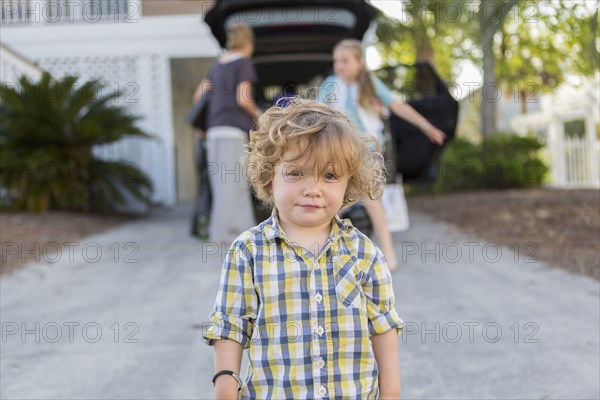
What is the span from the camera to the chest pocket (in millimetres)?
1748

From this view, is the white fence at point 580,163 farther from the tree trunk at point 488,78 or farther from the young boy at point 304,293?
the young boy at point 304,293

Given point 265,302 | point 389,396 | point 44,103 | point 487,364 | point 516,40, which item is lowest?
point 487,364

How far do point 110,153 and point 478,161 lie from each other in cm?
687

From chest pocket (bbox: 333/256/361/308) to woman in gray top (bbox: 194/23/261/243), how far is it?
4.37m

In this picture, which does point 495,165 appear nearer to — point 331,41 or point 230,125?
point 331,41

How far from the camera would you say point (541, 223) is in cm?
743

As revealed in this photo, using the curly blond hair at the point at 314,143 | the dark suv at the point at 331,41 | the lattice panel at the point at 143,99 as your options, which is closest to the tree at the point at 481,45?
the dark suv at the point at 331,41

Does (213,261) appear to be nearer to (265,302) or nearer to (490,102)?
(265,302)

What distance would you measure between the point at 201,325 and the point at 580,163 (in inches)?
625

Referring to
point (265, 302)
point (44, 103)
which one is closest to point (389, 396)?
point (265, 302)

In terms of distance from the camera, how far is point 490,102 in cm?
1473

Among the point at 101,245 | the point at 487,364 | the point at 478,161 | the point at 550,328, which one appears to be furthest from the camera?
the point at 478,161

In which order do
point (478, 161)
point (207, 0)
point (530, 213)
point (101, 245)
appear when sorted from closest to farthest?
point (101, 245), point (530, 213), point (207, 0), point (478, 161)

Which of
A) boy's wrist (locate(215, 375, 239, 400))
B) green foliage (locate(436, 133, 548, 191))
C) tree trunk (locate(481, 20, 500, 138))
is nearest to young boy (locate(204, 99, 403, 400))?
boy's wrist (locate(215, 375, 239, 400))
